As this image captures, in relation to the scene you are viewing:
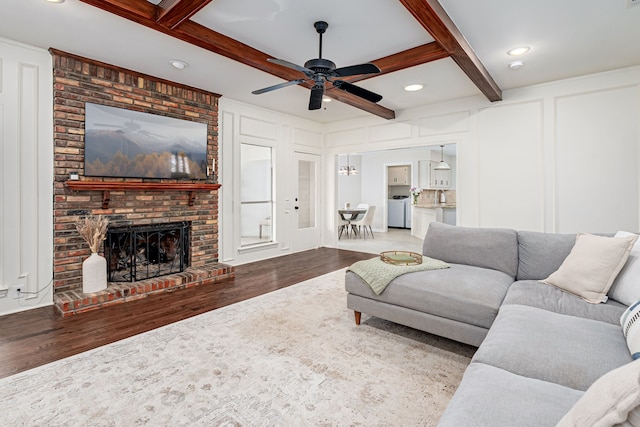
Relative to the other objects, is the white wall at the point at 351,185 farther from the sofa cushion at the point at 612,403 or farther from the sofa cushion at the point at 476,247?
the sofa cushion at the point at 612,403

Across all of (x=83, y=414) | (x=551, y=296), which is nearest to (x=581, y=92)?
(x=551, y=296)

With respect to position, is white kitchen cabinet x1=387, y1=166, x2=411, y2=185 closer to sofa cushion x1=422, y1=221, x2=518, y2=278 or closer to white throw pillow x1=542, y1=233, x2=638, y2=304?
sofa cushion x1=422, y1=221, x2=518, y2=278

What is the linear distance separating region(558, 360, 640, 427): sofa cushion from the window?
5008mm

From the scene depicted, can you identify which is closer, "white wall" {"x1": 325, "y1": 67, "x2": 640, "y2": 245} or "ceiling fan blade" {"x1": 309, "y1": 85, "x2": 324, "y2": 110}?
"ceiling fan blade" {"x1": 309, "y1": 85, "x2": 324, "y2": 110}

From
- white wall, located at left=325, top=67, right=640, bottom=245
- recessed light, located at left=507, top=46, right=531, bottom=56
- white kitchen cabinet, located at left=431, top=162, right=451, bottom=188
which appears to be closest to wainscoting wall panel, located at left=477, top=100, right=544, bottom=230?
white wall, located at left=325, top=67, right=640, bottom=245

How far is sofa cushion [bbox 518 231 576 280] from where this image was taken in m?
2.57

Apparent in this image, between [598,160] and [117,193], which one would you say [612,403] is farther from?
[598,160]

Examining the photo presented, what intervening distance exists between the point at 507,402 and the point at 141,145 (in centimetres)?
428

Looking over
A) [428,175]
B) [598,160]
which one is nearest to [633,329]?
[598,160]

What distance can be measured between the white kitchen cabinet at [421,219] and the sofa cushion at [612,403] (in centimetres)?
798

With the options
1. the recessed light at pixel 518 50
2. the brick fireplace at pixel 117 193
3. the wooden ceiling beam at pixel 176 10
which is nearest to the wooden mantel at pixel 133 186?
the brick fireplace at pixel 117 193

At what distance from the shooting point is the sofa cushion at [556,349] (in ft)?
4.18

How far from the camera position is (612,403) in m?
0.65

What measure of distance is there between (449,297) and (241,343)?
1591 millimetres
